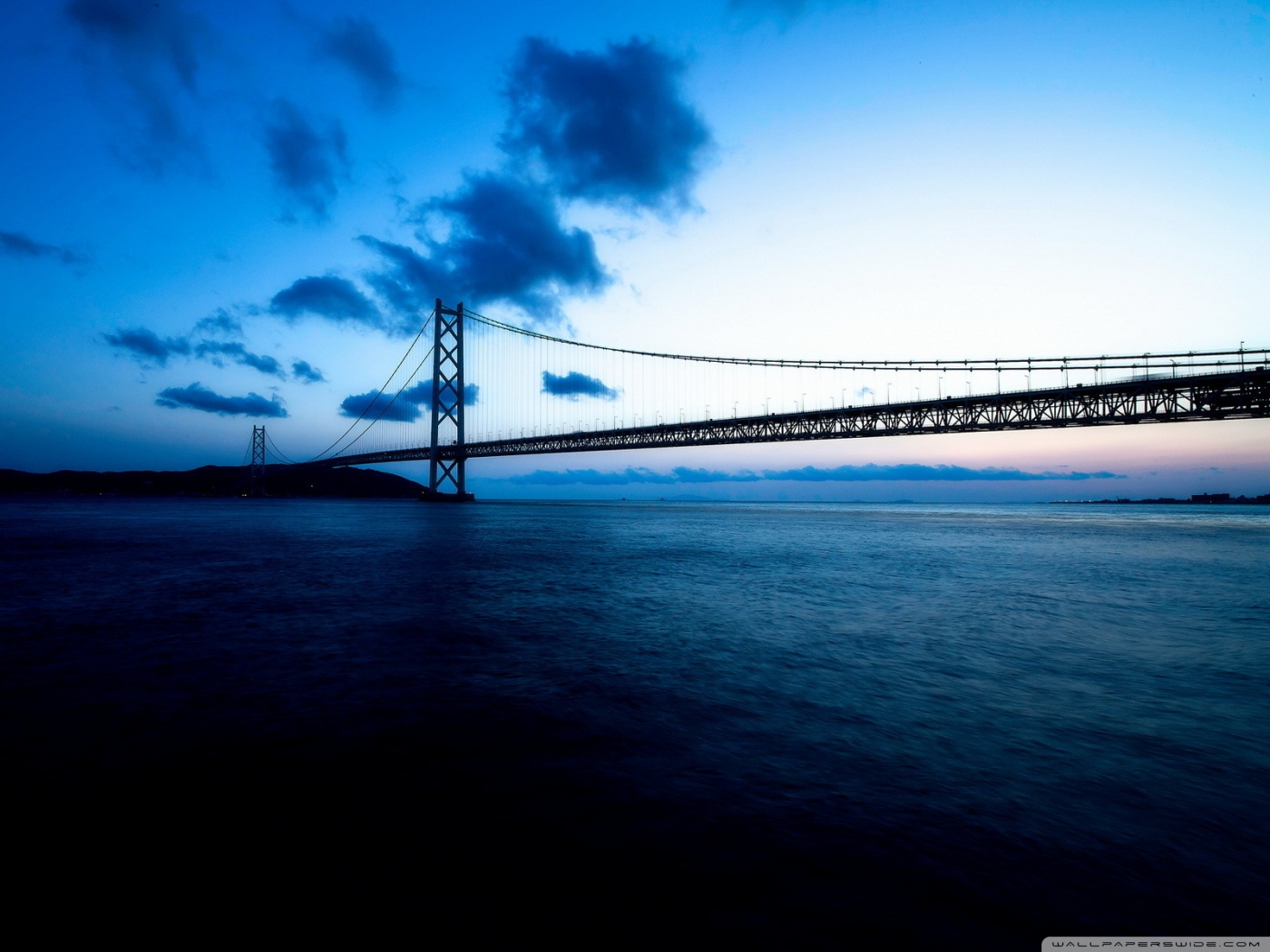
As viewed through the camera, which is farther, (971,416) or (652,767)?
(971,416)

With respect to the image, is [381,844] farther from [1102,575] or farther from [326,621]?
[1102,575]

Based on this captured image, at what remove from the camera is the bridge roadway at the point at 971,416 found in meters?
36.4

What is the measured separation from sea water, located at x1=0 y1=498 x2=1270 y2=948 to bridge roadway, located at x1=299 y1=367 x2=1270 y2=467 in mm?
37426

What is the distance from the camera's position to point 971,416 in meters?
46.5

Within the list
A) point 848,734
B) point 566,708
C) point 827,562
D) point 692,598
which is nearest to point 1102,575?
point 827,562

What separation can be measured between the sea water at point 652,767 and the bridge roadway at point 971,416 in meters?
37.4

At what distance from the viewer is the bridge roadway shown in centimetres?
3644

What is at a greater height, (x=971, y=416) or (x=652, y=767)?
(x=971, y=416)

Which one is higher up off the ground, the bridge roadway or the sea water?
the bridge roadway

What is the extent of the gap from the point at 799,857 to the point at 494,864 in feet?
5.22

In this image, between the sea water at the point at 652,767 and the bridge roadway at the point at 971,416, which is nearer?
the sea water at the point at 652,767

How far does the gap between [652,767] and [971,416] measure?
50.6 m

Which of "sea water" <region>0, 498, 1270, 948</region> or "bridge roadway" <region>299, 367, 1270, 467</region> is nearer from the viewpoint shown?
"sea water" <region>0, 498, 1270, 948</region>

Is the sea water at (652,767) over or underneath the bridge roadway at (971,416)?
underneath
